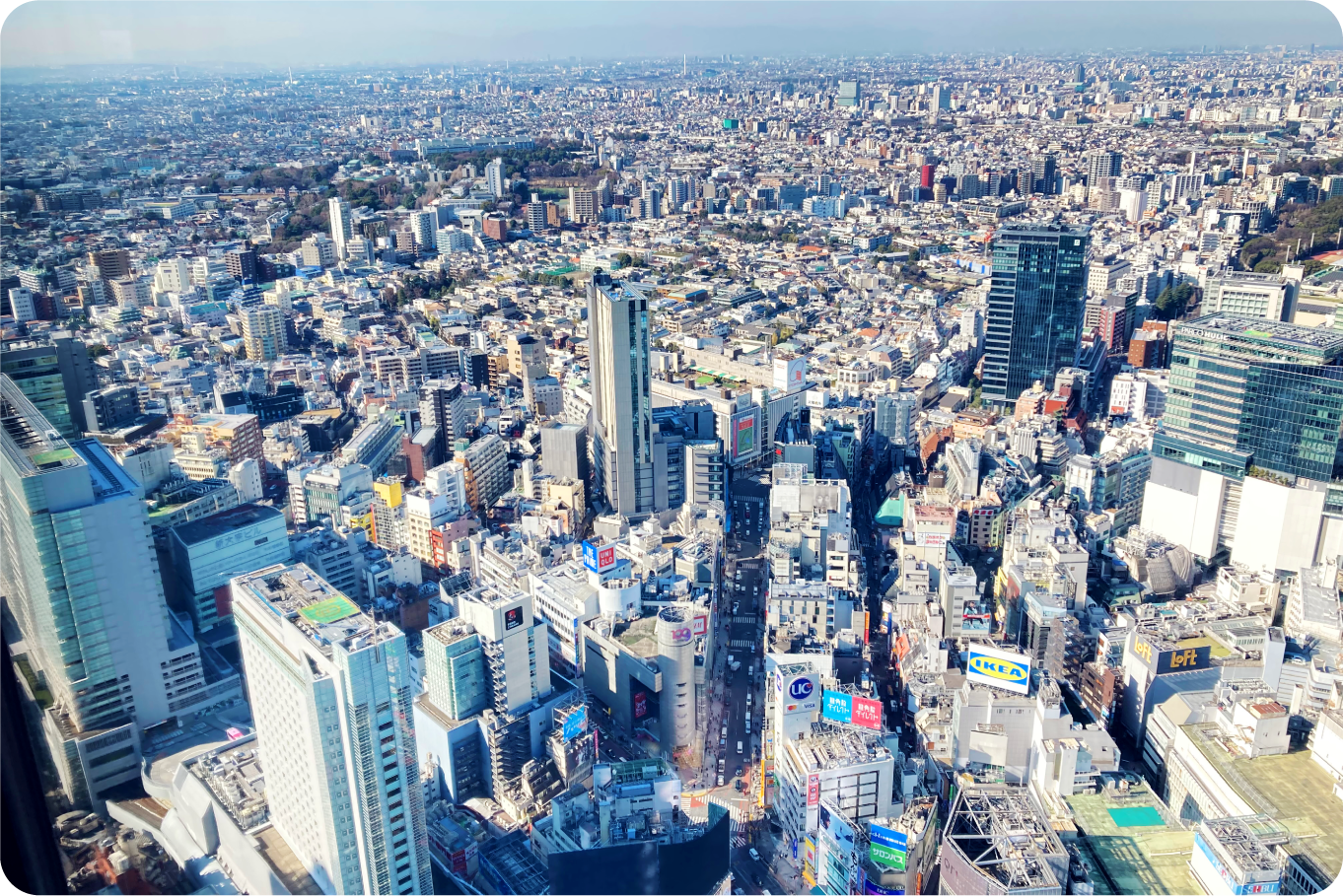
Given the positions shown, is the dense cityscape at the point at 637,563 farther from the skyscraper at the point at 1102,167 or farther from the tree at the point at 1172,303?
the skyscraper at the point at 1102,167

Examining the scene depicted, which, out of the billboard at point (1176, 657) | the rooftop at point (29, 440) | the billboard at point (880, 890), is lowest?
the billboard at point (880, 890)

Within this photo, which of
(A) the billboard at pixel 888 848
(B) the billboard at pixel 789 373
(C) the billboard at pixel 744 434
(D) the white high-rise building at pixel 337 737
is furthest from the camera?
(B) the billboard at pixel 789 373

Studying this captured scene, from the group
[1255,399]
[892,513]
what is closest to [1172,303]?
[1255,399]

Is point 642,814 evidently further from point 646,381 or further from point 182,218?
point 182,218

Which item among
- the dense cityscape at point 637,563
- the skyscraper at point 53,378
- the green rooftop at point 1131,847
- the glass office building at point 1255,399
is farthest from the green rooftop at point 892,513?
the skyscraper at point 53,378

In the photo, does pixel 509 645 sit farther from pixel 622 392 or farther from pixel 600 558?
pixel 622 392

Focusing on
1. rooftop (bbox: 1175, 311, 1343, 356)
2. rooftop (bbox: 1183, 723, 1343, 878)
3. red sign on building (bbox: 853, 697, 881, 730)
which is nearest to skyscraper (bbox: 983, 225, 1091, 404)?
rooftop (bbox: 1175, 311, 1343, 356)

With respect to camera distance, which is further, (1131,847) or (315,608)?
(1131,847)
